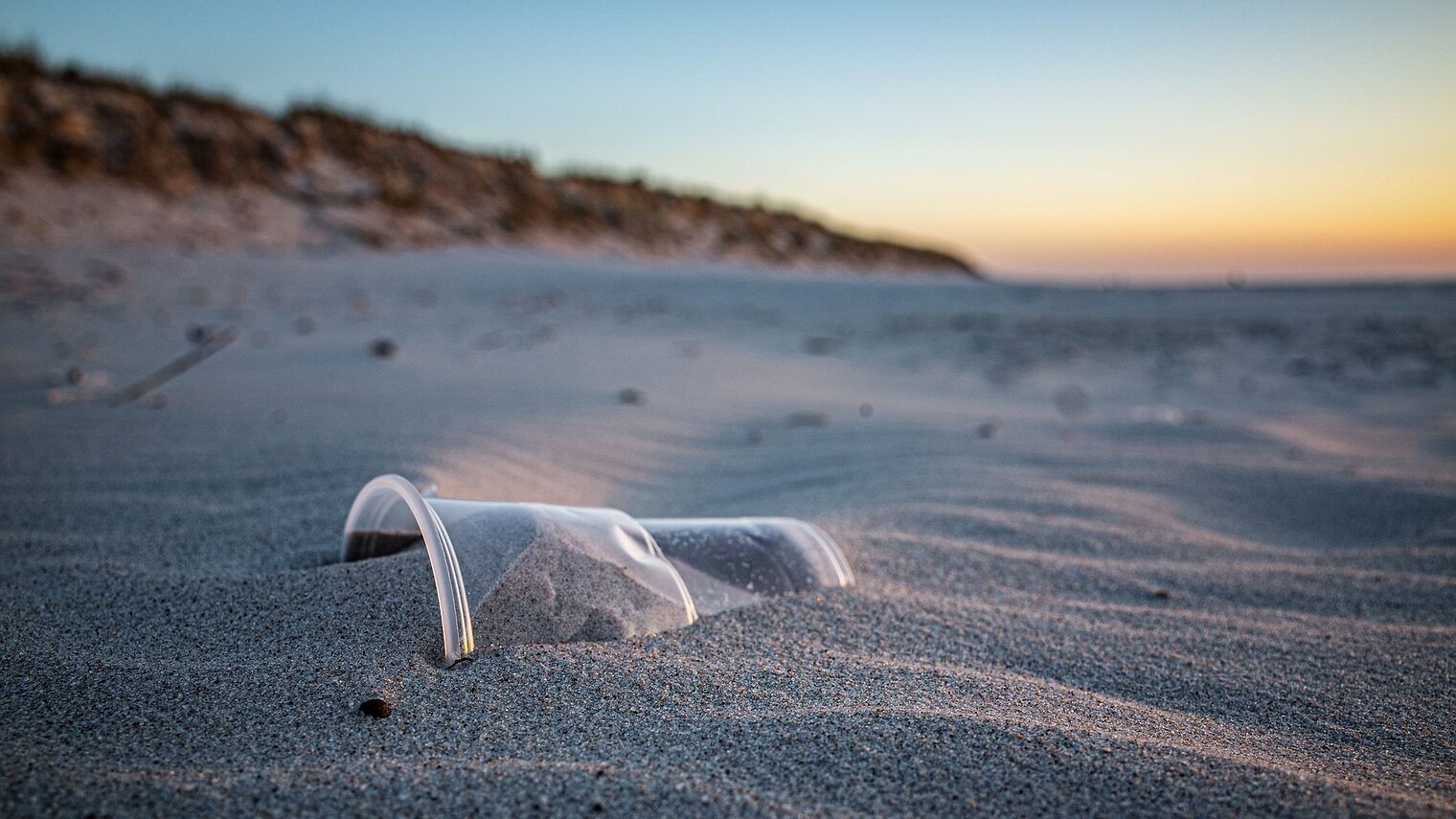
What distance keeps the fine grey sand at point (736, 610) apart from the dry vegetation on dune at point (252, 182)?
2868 mm

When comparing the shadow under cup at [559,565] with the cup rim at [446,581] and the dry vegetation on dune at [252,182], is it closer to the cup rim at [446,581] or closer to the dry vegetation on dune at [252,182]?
the cup rim at [446,581]

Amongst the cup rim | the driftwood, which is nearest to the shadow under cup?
the cup rim

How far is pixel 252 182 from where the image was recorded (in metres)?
9.70

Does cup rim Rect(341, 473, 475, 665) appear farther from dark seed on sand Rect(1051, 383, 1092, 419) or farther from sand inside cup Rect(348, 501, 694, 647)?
dark seed on sand Rect(1051, 383, 1092, 419)

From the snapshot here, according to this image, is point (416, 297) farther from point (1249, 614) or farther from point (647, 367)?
point (1249, 614)

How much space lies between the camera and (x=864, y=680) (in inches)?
62.1

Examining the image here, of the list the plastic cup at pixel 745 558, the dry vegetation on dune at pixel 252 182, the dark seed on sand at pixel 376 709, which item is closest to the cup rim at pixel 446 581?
the dark seed on sand at pixel 376 709

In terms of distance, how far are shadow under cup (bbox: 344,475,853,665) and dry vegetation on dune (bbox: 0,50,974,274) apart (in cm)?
750

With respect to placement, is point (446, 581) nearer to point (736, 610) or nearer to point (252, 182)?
point (736, 610)

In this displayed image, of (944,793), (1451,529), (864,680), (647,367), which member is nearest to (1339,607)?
(1451,529)

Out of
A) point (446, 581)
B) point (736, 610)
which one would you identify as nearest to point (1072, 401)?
point (736, 610)

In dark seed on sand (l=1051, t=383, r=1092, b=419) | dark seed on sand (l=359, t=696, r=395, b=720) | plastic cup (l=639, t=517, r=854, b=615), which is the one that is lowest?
dark seed on sand (l=359, t=696, r=395, b=720)

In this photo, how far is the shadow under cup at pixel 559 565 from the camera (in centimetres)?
152

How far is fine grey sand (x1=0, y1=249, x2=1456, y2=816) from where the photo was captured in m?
1.24
